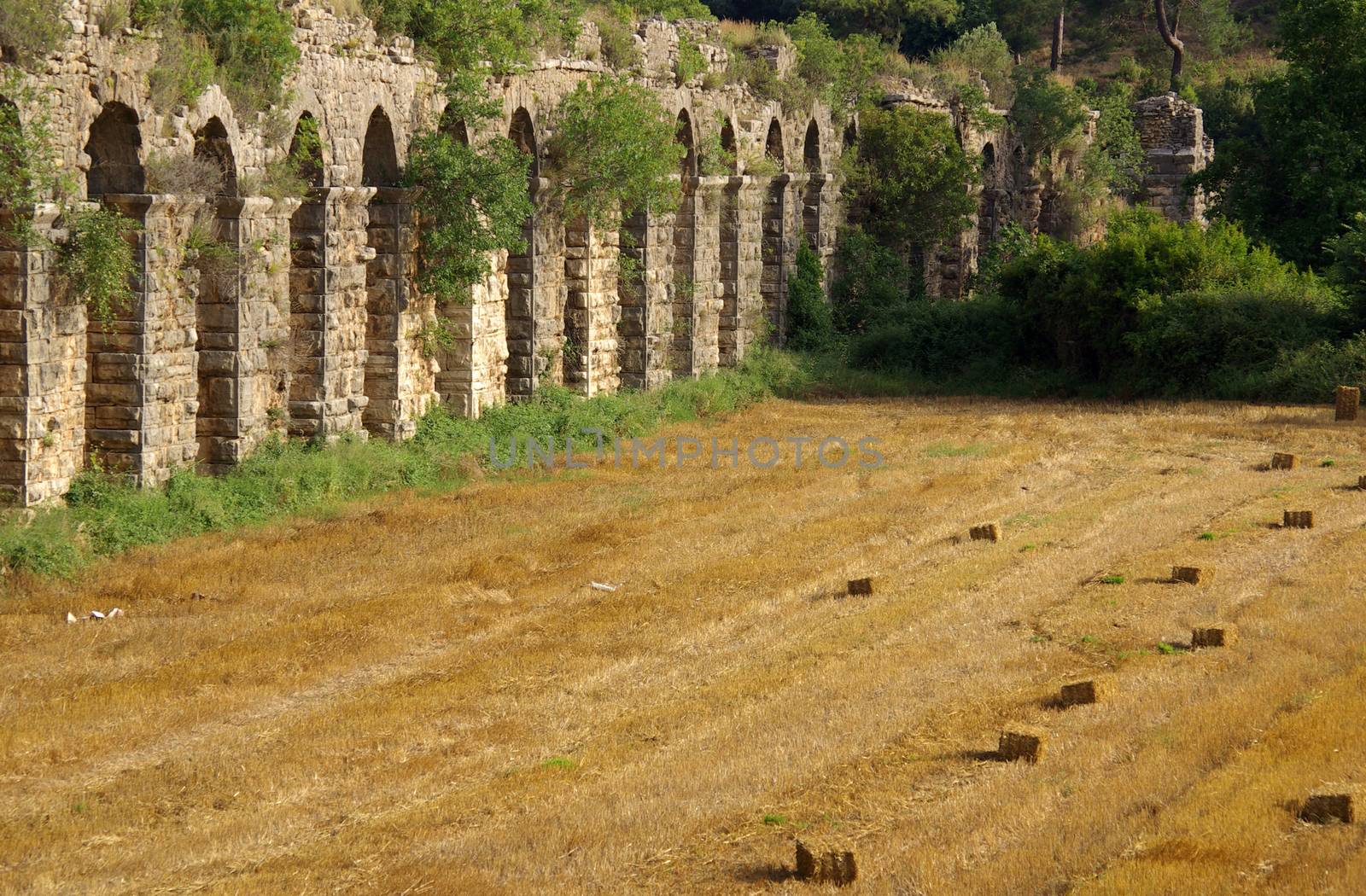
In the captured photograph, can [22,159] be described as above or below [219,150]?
below

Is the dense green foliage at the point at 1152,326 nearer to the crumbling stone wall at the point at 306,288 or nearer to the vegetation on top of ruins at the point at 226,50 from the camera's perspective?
the crumbling stone wall at the point at 306,288

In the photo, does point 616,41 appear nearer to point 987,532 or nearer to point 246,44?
point 246,44

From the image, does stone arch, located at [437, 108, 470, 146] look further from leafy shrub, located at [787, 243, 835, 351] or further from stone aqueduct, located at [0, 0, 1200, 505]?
leafy shrub, located at [787, 243, 835, 351]

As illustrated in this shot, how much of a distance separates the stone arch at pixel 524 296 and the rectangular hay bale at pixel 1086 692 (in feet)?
37.0

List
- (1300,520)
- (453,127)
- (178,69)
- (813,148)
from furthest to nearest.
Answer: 1. (813,148)
2. (453,127)
3. (1300,520)
4. (178,69)

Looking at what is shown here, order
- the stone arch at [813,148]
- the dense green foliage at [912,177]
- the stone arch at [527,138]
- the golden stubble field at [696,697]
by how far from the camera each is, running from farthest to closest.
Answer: the dense green foliage at [912,177], the stone arch at [813,148], the stone arch at [527,138], the golden stubble field at [696,697]

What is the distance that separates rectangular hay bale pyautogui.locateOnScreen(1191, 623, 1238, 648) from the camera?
1112 cm

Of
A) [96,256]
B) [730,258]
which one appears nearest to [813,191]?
[730,258]

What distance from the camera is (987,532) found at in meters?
15.0

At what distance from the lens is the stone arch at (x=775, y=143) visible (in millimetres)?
26891

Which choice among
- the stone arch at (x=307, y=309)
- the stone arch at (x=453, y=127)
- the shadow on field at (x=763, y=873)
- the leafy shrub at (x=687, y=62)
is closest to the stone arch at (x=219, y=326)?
the stone arch at (x=307, y=309)

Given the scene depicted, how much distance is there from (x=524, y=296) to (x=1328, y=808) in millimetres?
13889

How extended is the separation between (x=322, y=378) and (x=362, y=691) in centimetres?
613

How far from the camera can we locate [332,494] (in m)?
15.7
